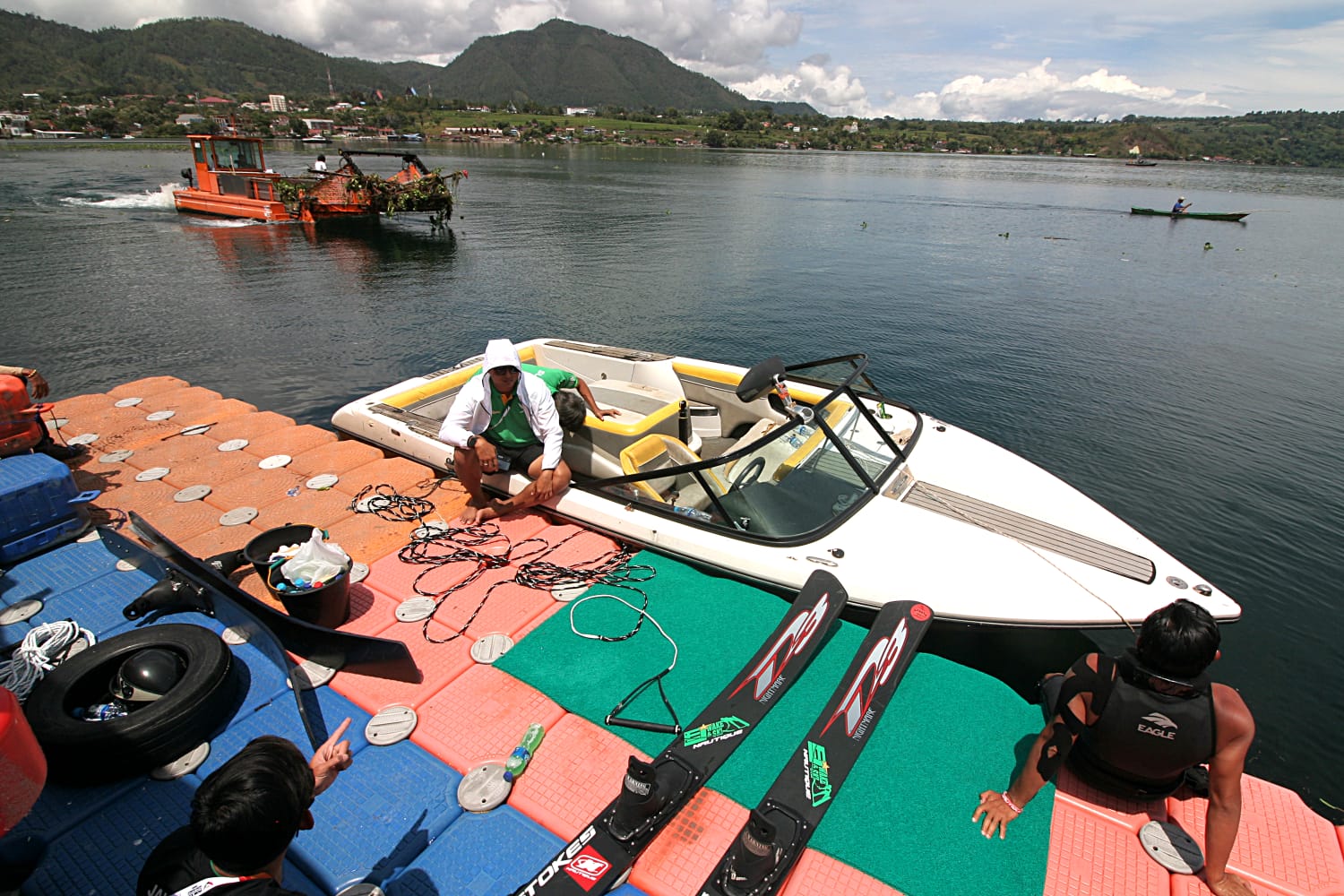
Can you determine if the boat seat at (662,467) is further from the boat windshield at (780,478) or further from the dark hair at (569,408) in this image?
the dark hair at (569,408)

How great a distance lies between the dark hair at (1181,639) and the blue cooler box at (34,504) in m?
6.33

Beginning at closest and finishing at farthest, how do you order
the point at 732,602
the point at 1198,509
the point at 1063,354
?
the point at 732,602
the point at 1198,509
the point at 1063,354

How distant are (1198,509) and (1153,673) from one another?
6.88 metres

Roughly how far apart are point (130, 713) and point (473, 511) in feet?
8.23

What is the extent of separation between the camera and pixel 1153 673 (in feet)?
7.64

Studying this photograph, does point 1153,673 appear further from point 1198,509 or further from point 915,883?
point 1198,509

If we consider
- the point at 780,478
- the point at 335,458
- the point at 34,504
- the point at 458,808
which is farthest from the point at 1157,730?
the point at 34,504

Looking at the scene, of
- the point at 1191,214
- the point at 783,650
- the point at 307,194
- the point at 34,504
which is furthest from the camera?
the point at 1191,214

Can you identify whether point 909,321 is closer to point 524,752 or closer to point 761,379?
point 761,379

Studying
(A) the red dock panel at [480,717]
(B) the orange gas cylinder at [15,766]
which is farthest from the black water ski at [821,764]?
(B) the orange gas cylinder at [15,766]

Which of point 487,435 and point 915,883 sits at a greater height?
point 487,435

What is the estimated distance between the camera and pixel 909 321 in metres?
15.1

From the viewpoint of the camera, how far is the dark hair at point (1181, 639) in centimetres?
220

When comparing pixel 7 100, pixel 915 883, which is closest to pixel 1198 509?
pixel 915 883
